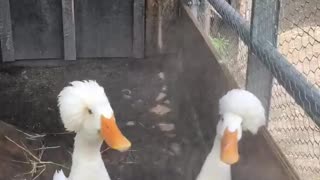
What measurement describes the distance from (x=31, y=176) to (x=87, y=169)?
0.81m

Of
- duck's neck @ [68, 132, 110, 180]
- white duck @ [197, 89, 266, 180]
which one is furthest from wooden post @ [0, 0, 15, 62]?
white duck @ [197, 89, 266, 180]

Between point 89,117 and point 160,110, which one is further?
point 160,110

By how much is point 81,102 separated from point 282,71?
2.45ft

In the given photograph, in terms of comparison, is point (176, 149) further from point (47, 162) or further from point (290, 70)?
point (290, 70)

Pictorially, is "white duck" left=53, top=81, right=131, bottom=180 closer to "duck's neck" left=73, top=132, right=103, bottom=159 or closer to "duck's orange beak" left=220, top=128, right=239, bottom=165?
"duck's neck" left=73, top=132, right=103, bottom=159

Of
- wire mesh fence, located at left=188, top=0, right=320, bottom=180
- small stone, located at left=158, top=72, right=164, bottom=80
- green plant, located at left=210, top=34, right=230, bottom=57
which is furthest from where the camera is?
small stone, located at left=158, top=72, right=164, bottom=80

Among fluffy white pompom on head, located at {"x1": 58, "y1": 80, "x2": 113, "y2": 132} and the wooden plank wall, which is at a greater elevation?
fluffy white pompom on head, located at {"x1": 58, "y1": 80, "x2": 113, "y2": 132}

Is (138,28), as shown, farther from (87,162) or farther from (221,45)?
(87,162)

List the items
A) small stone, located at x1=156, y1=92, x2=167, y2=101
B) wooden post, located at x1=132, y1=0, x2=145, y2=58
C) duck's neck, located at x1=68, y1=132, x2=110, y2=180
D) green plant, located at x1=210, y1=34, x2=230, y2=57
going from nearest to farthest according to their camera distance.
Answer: duck's neck, located at x1=68, y1=132, x2=110, y2=180
green plant, located at x1=210, y1=34, x2=230, y2=57
small stone, located at x1=156, y1=92, x2=167, y2=101
wooden post, located at x1=132, y1=0, x2=145, y2=58

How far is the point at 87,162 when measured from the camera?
2609 mm

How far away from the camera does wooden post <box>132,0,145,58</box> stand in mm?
4660

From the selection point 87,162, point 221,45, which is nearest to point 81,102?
point 87,162

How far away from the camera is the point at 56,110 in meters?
4.14

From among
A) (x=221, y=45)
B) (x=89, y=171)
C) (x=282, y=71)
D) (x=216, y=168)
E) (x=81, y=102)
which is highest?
(x=282, y=71)
